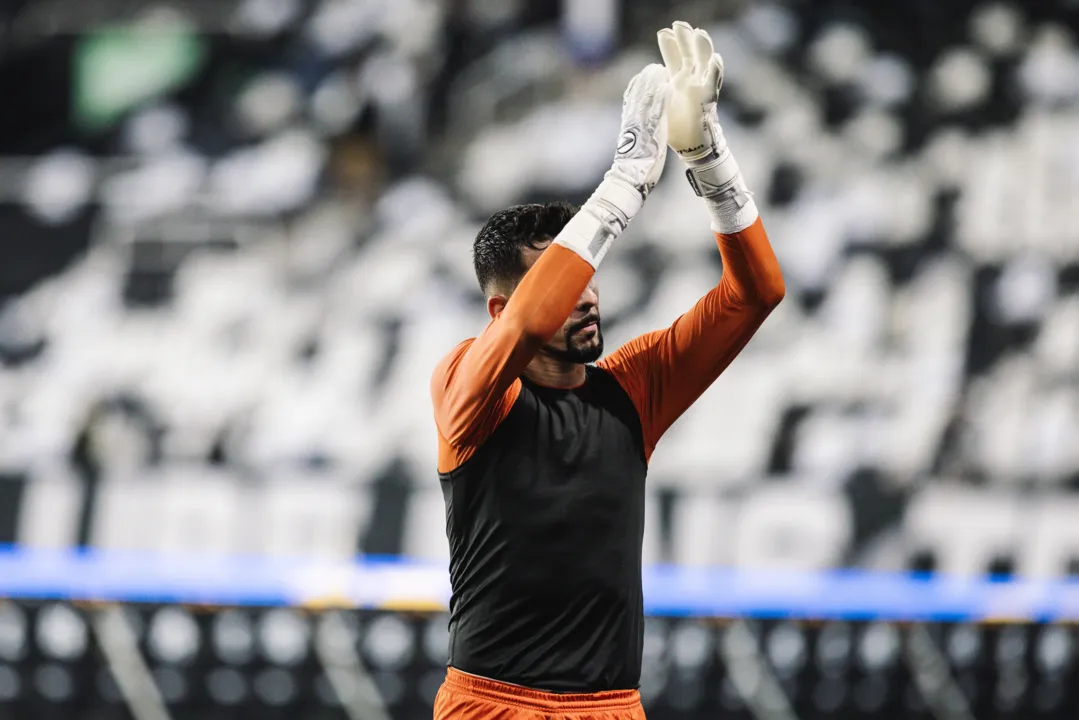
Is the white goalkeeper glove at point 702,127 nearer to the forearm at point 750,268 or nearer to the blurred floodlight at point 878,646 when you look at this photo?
the forearm at point 750,268

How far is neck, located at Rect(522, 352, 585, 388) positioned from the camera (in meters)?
2.53

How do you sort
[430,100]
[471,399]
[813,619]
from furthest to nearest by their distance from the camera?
[430,100] < [813,619] < [471,399]

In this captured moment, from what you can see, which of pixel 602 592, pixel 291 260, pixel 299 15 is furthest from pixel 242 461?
pixel 602 592

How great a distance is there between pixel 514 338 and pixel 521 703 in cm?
67

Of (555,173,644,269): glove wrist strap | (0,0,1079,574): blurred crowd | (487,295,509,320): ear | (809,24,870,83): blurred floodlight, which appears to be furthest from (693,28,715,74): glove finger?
(809,24,870,83): blurred floodlight

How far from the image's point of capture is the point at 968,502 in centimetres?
611

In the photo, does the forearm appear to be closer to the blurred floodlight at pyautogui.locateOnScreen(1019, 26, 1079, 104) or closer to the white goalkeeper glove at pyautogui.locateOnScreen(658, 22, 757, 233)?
the white goalkeeper glove at pyautogui.locateOnScreen(658, 22, 757, 233)

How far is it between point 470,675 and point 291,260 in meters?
4.45

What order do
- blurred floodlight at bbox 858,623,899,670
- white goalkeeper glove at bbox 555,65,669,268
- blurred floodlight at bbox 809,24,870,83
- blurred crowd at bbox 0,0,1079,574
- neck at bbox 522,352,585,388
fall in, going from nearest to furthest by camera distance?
white goalkeeper glove at bbox 555,65,669,268 → neck at bbox 522,352,585,388 → blurred floodlight at bbox 858,623,899,670 → blurred crowd at bbox 0,0,1079,574 → blurred floodlight at bbox 809,24,870,83

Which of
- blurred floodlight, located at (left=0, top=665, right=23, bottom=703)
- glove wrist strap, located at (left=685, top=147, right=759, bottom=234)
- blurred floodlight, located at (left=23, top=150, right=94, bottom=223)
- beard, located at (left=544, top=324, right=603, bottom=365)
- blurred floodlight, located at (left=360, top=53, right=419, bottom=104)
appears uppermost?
blurred floodlight, located at (left=360, top=53, right=419, bottom=104)

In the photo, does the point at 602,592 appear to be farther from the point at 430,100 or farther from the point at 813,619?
the point at 430,100

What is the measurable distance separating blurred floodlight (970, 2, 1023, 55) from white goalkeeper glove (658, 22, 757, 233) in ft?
16.7

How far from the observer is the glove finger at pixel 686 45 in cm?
241

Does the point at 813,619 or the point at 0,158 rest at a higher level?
the point at 0,158
